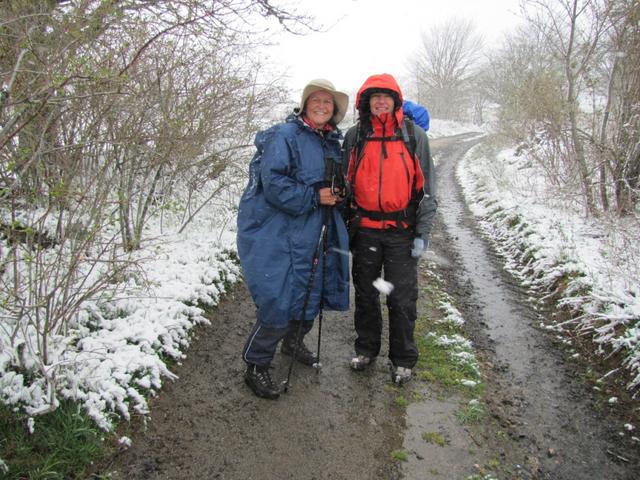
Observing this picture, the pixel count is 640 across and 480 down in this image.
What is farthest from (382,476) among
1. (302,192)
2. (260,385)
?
(302,192)

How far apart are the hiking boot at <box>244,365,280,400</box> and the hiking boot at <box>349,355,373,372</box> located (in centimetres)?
82

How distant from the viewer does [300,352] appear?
4.11m

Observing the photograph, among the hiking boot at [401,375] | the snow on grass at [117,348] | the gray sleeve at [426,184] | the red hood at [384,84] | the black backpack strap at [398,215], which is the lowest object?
the hiking boot at [401,375]

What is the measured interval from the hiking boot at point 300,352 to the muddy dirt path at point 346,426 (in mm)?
77

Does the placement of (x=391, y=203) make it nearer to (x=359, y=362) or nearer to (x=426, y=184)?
(x=426, y=184)

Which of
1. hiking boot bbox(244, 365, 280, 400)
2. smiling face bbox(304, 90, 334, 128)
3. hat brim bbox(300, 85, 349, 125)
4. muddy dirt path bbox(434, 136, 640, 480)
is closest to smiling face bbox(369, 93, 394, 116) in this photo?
hat brim bbox(300, 85, 349, 125)

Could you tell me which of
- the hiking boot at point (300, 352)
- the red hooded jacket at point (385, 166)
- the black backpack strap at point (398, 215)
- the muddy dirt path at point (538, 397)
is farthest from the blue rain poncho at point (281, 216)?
the muddy dirt path at point (538, 397)

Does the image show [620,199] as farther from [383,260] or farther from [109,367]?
[109,367]

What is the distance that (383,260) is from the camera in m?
3.78

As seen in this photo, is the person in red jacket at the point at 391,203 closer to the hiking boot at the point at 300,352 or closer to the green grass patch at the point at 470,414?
the green grass patch at the point at 470,414

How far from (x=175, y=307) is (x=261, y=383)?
1.34 m

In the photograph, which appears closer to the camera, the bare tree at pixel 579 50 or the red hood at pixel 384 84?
the red hood at pixel 384 84

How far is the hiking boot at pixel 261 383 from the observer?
11.6 feet

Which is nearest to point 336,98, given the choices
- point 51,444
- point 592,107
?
point 51,444
